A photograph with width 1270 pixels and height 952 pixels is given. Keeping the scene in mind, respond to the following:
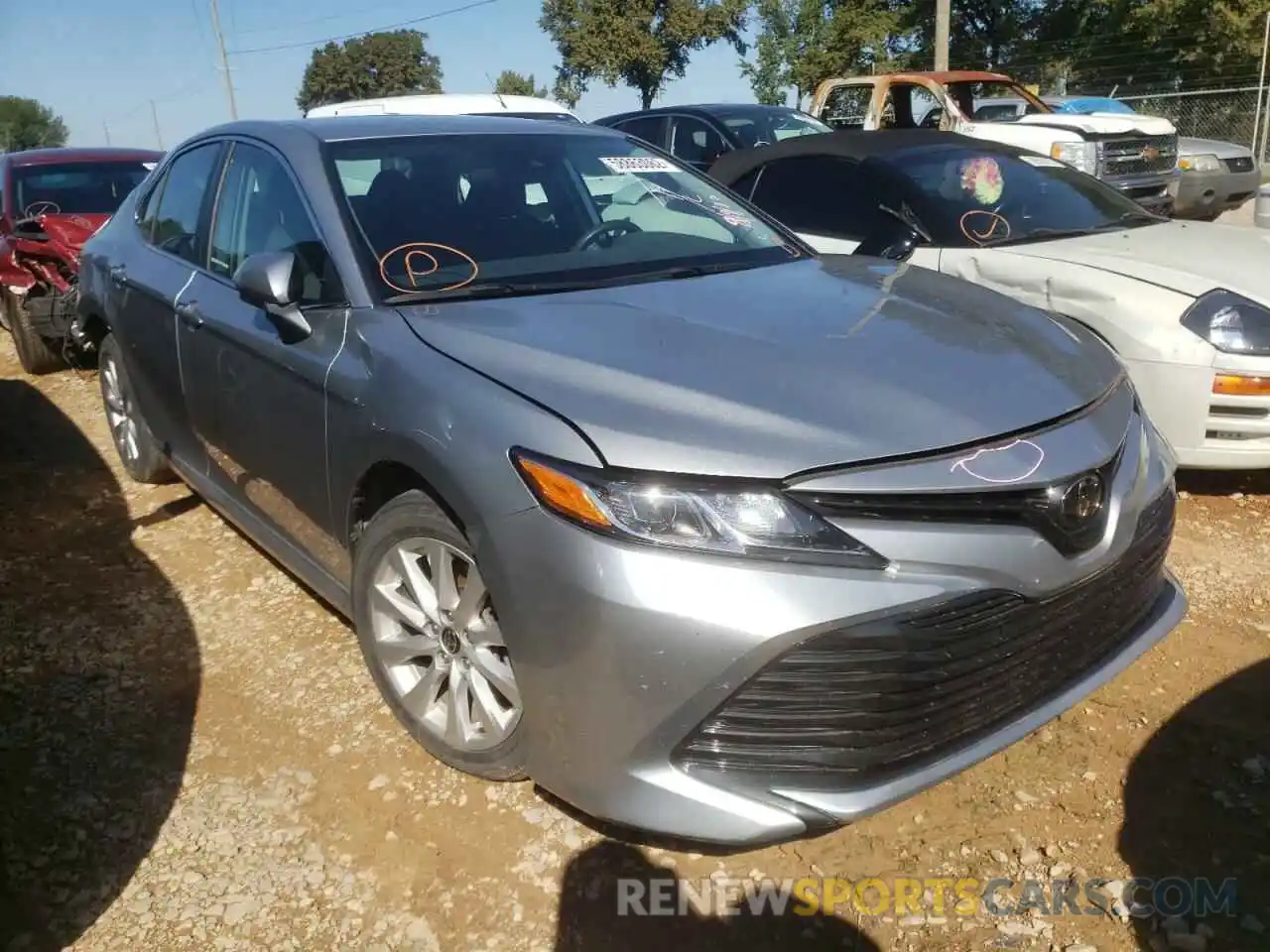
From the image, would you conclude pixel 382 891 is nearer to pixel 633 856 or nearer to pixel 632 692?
pixel 633 856

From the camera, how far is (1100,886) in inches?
90.1

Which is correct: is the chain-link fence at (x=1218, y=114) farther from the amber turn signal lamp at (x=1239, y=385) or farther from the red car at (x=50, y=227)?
the red car at (x=50, y=227)

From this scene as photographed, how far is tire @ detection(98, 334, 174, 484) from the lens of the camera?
4512 millimetres

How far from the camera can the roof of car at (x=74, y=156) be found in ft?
26.5

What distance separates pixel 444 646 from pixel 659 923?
0.82m

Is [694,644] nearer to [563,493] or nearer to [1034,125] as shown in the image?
[563,493]

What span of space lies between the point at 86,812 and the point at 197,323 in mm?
A: 1601

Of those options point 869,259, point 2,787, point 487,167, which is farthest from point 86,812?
point 869,259

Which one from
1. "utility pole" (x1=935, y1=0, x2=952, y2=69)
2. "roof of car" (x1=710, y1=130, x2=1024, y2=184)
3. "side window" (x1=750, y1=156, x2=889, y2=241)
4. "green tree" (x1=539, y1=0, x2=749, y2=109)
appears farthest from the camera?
"green tree" (x1=539, y1=0, x2=749, y2=109)

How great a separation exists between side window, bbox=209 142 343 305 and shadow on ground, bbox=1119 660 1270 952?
2409 mm

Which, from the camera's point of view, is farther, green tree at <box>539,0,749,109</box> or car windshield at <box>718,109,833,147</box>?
green tree at <box>539,0,749,109</box>

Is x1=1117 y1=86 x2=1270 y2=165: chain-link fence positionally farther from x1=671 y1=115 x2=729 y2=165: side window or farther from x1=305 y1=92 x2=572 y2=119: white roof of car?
x1=305 y1=92 x2=572 y2=119: white roof of car

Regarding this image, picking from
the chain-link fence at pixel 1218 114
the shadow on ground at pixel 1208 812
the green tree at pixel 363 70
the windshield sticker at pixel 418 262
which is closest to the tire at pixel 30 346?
the windshield sticker at pixel 418 262

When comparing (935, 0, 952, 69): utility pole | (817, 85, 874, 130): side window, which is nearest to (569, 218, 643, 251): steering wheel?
(817, 85, 874, 130): side window
